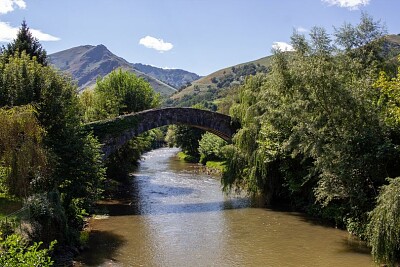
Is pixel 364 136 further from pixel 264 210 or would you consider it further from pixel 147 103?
pixel 147 103

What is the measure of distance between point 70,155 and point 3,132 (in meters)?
4.34

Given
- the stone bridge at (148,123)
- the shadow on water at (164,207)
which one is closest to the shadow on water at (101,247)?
the shadow on water at (164,207)

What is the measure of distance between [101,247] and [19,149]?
17.8 feet

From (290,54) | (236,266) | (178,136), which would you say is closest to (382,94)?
(290,54)

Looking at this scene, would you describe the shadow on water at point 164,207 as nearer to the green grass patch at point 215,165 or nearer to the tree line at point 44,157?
the tree line at point 44,157

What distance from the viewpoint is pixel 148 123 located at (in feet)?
99.8

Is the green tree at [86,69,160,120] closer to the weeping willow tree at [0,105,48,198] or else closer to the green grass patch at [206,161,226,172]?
the green grass patch at [206,161,226,172]

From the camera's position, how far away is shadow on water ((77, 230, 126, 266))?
16.1 m

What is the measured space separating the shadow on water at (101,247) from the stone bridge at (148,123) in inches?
326

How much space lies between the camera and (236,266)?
51.1ft

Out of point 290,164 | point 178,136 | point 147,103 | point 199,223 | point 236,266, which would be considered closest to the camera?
point 236,266

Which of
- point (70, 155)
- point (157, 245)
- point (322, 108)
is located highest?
point (322, 108)

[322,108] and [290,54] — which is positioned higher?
[290,54]

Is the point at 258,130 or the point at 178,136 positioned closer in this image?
the point at 258,130
